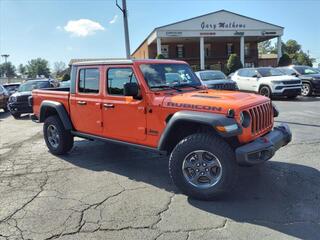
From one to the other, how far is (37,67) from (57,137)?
124 meters

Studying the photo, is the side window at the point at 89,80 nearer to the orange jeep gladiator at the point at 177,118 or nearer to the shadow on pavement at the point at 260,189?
the orange jeep gladiator at the point at 177,118

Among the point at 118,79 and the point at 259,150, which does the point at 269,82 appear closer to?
the point at 118,79

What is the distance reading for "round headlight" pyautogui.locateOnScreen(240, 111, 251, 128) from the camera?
4.58 meters

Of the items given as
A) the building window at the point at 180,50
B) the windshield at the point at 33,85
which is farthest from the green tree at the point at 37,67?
the windshield at the point at 33,85

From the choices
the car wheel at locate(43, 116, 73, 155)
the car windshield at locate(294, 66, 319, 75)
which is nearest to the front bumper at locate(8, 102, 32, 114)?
the car wheel at locate(43, 116, 73, 155)

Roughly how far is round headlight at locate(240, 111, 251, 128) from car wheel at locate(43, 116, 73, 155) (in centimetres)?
390

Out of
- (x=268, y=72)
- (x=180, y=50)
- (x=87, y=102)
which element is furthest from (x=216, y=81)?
(x=180, y=50)

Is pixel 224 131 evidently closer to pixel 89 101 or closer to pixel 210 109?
pixel 210 109

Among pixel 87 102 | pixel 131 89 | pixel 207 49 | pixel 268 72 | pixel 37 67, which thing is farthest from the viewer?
pixel 37 67

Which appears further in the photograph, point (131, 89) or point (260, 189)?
point (131, 89)

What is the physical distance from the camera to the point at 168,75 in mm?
5867

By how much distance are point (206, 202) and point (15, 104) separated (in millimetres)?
12032

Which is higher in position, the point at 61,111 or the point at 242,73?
the point at 242,73

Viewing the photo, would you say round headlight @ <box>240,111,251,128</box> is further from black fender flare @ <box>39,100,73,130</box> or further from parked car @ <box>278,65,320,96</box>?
parked car @ <box>278,65,320,96</box>
